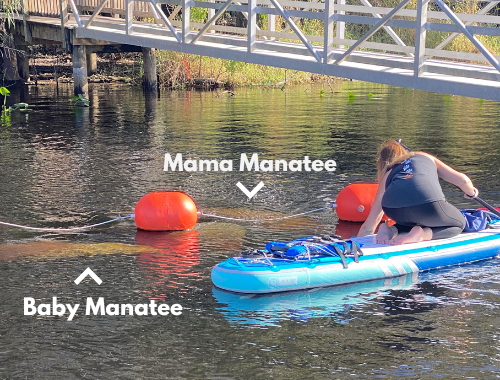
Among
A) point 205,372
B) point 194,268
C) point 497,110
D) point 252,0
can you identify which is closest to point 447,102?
point 497,110

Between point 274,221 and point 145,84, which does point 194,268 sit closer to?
point 274,221

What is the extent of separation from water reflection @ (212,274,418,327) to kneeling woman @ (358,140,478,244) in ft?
1.72

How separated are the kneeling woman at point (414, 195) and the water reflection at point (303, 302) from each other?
0.52 metres

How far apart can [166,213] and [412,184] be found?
9.36 feet

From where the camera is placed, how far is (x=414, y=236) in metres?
7.81

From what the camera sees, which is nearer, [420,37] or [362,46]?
[420,37]

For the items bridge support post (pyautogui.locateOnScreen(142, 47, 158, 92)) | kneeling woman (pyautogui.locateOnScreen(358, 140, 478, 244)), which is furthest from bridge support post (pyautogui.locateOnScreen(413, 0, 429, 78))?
bridge support post (pyautogui.locateOnScreen(142, 47, 158, 92))

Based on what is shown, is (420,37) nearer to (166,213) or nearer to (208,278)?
(166,213)

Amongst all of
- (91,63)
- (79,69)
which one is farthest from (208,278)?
(91,63)

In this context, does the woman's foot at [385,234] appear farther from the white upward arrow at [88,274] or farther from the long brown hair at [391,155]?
the white upward arrow at [88,274]

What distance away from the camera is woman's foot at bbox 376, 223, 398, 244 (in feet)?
25.5

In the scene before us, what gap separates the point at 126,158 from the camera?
557 inches

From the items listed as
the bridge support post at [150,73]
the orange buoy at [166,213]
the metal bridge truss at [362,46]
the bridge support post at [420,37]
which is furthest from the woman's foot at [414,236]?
the bridge support post at [150,73]

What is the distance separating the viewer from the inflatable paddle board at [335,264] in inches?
279
